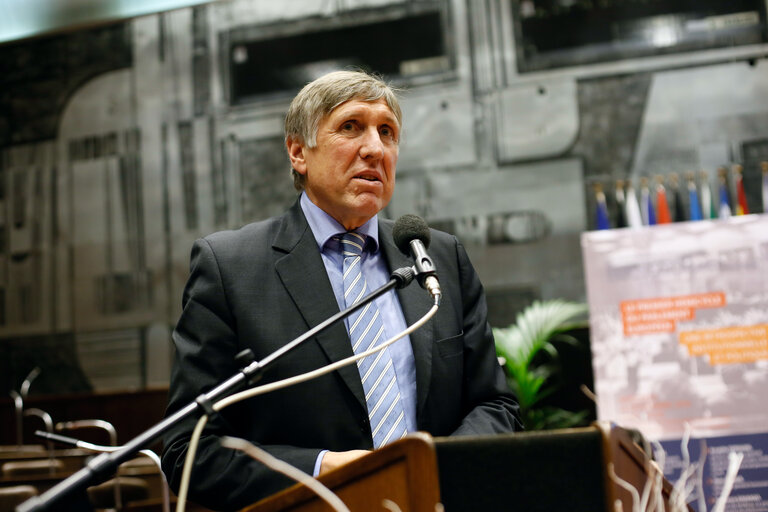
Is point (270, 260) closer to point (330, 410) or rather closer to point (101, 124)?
point (330, 410)

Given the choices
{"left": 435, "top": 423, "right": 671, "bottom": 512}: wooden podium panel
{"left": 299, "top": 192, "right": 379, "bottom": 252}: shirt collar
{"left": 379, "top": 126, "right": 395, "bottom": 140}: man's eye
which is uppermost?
{"left": 379, "top": 126, "right": 395, "bottom": 140}: man's eye

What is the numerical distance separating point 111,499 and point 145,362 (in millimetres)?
2655

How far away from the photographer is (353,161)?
6.40 feet

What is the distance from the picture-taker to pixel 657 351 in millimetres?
4633

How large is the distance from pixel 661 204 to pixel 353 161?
4.44 metres

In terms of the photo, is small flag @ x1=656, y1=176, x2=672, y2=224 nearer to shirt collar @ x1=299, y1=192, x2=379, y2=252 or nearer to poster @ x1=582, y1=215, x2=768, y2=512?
poster @ x1=582, y1=215, x2=768, y2=512

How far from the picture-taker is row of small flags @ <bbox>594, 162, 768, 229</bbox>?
5.75 metres

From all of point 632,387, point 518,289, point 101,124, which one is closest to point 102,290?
point 101,124

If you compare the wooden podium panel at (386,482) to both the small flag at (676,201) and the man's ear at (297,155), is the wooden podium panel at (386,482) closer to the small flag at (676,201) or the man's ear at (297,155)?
the man's ear at (297,155)

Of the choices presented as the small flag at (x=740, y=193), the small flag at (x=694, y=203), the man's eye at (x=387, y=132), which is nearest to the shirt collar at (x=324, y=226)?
the man's eye at (x=387, y=132)

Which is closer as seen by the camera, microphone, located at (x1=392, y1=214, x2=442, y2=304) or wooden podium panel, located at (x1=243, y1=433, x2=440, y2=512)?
wooden podium panel, located at (x1=243, y1=433, x2=440, y2=512)

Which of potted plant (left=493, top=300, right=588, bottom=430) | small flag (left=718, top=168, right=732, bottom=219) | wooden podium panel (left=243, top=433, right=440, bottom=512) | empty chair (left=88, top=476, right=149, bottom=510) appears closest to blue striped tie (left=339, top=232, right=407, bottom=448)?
wooden podium panel (left=243, top=433, right=440, bottom=512)

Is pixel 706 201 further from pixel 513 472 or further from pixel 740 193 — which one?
pixel 513 472

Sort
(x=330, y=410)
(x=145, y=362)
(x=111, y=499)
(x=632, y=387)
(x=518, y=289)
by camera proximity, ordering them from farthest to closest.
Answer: (x=145, y=362)
(x=518, y=289)
(x=632, y=387)
(x=111, y=499)
(x=330, y=410)
